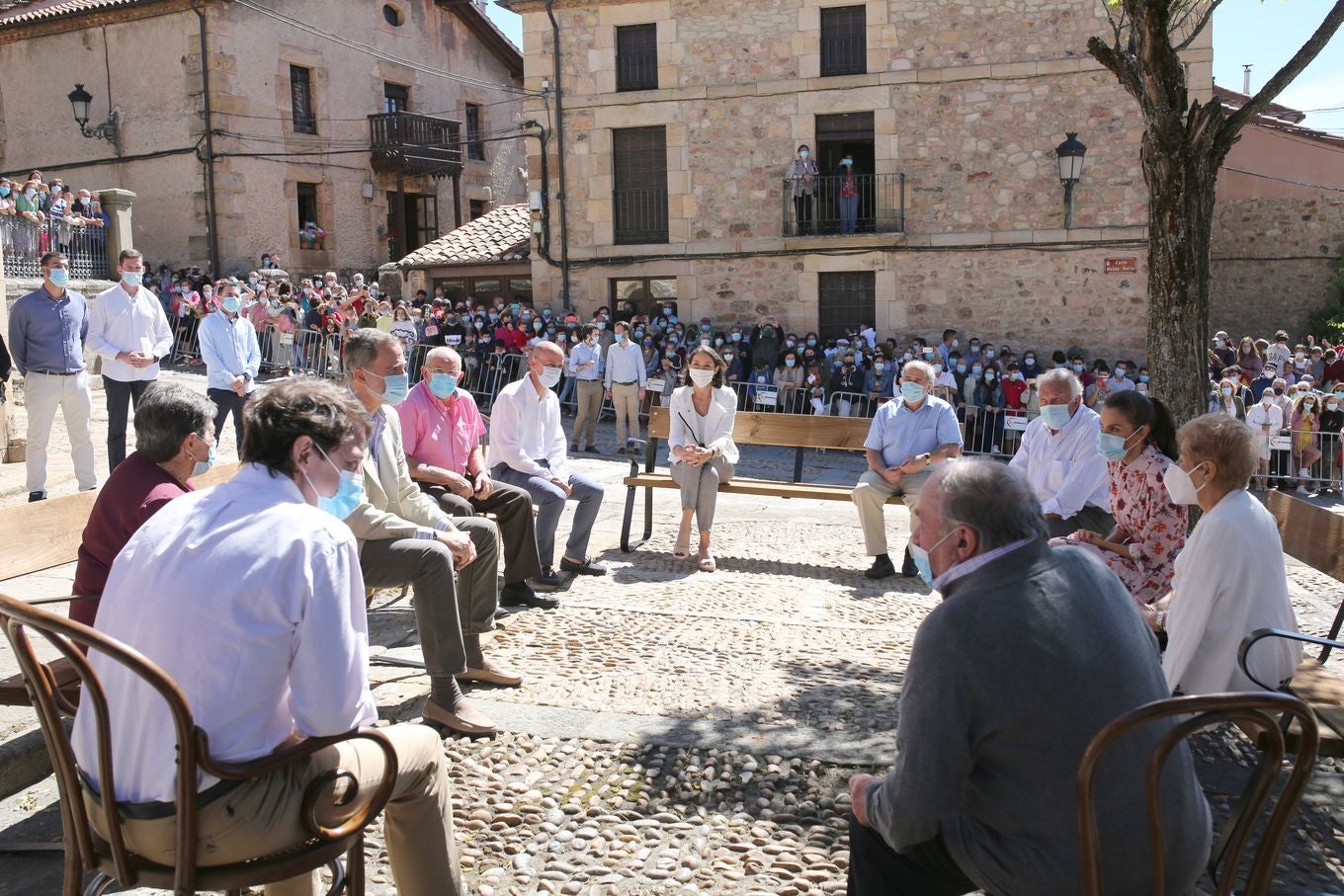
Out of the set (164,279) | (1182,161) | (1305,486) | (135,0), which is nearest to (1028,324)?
(1305,486)

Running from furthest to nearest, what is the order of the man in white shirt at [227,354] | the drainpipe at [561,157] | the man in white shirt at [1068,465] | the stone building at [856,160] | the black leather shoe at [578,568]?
the drainpipe at [561,157], the stone building at [856,160], the man in white shirt at [227,354], the black leather shoe at [578,568], the man in white shirt at [1068,465]

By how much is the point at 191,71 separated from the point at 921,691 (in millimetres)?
26170

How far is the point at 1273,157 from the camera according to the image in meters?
24.1

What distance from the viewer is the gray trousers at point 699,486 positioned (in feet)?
25.7

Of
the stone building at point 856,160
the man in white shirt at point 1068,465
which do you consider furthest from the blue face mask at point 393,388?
the stone building at point 856,160

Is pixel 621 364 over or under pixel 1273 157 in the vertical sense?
under

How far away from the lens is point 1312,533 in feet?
15.7

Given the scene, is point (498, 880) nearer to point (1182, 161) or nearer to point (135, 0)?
point (1182, 161)

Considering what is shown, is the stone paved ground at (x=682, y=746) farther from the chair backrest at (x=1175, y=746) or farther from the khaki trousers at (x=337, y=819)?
the chair backrest at (x=1175, y=746)

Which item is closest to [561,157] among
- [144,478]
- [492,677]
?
[492,677]

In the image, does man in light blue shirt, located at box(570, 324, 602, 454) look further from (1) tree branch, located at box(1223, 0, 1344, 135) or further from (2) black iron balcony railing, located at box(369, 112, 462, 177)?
(2) black iron balcony railing, located at box(369, 112, 462, 177)

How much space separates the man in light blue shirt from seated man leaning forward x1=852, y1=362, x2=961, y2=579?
841 cm

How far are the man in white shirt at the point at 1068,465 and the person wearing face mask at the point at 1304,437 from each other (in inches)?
368

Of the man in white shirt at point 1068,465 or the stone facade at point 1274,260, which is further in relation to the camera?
the stone facade at point 1274,260
